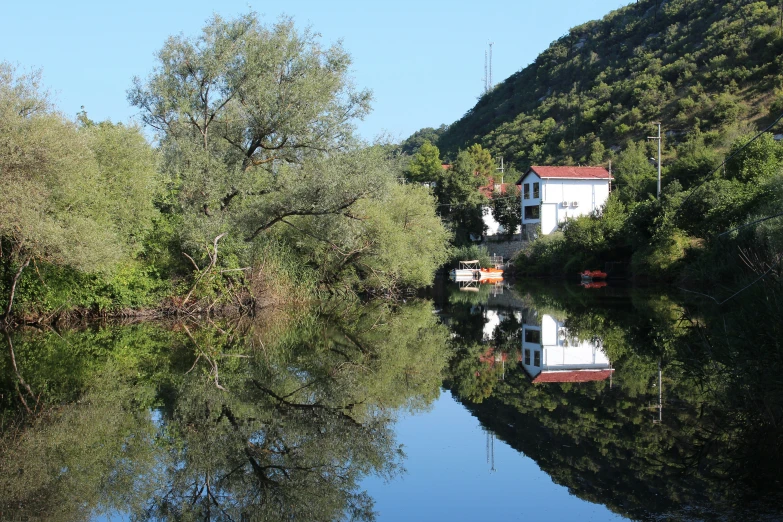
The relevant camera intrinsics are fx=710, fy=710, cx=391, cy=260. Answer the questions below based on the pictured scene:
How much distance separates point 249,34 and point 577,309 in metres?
15.7

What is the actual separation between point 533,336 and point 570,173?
152 feet

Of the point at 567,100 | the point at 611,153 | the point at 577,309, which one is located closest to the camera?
the point at 577,309

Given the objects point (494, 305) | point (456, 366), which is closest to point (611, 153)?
point (494, 305)

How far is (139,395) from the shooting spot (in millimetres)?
11336

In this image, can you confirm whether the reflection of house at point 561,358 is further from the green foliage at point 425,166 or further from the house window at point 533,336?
the green foliage at point 425,166

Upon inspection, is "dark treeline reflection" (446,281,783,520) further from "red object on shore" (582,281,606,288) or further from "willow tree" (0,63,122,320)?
"red object on shore" (582,281,606,288)

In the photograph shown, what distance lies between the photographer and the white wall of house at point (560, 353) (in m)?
14.2

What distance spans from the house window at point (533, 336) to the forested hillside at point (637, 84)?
42.5 meters

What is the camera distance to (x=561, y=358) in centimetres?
1512

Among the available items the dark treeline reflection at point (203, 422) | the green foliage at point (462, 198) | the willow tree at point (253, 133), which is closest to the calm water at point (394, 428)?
the dark treeline reflection at point (203, 422)

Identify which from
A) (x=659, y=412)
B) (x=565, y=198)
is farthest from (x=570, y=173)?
(x=659, y=412)

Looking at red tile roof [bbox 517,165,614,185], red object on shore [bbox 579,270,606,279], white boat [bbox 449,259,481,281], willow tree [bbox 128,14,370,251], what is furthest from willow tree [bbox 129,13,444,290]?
red tile roof [bbox 517,165,614,185]

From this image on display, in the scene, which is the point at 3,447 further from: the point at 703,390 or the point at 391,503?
the point at 703,390

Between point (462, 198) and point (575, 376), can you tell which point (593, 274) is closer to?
point (462, 198)
